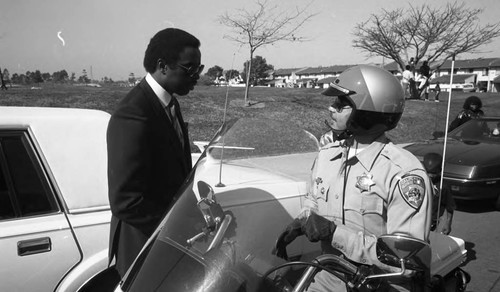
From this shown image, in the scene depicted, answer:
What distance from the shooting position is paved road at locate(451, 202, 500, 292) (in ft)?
13.8

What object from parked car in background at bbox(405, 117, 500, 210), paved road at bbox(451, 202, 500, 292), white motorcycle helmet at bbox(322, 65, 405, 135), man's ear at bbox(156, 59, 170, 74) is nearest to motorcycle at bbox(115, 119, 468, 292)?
white motorcycle helmet at bbox(322, 65, 405, 135)

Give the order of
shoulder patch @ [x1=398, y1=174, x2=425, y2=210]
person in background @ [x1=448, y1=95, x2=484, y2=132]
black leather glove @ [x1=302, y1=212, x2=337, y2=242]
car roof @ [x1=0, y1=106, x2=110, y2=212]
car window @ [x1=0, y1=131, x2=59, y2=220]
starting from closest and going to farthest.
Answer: black leather glove @ [x1=302, y1=212, x2=337, y2=242] < shoulder patch @ [x1=398, y1=174, x2=425, y2=210] < car window @ [x1=0, y1=131, x2=59, y2=220] < car roof @ [x1=0, y1=106, x2=110, y2=212] < person in background @ [x1=448, y1=95, x2=484, y2=132]

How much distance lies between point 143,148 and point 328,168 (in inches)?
34.1

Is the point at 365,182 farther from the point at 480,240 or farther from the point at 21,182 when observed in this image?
the point at 480,240

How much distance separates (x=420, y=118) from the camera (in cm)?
1672

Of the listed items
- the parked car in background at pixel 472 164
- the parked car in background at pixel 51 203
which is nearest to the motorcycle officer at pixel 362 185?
the parked car in background at pixel 51 203

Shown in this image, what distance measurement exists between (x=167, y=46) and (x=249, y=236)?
43.5 inches

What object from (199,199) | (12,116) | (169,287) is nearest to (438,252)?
(199,199)

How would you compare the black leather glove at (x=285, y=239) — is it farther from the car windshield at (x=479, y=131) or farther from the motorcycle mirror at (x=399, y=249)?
the car windshield at (x=479, y=131)

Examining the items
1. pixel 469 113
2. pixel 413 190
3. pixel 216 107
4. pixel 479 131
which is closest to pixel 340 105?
pixel 413 190

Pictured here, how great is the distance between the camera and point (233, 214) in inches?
65.4

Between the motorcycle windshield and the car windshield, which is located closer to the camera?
the motorcycle windshield

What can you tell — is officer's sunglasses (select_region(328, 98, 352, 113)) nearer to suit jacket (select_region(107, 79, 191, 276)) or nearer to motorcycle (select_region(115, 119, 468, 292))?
motorcycle (select_region(115, 119, 468, 292))

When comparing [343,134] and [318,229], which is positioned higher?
[343,134]
